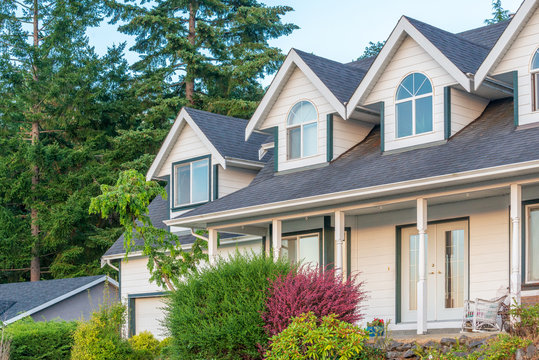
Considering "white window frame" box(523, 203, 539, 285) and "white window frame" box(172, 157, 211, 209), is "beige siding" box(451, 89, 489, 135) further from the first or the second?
"white window frame" box(172, 157, 211, 209)

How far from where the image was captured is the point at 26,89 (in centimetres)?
4250

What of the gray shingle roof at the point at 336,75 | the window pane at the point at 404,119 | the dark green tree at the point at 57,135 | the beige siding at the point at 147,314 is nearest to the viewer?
the window pane at the point at 404,119

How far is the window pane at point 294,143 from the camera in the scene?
806 inches

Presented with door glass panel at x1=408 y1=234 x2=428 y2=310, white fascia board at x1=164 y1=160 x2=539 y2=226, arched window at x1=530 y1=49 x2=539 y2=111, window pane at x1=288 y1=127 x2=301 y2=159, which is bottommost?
door glass panel at x1=408 y1=234 x2=428 y2=310

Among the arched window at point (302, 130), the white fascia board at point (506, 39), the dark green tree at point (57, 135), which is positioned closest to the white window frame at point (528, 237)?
the white fascia board at point (506, 39)

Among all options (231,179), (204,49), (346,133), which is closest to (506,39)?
(346,133)

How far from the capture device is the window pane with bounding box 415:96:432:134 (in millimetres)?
17812

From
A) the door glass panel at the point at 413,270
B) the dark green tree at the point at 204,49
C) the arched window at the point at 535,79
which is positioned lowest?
the door glass panel at the point at 413,270

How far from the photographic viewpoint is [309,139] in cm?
2020

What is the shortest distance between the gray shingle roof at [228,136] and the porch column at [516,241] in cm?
936

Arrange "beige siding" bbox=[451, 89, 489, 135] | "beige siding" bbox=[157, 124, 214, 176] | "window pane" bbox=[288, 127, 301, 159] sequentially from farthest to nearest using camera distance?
"beige siding" bbox=[157, 124, 214, 176] < "window pane" bbox=[288, 127, 301, 159] < "beige siding" bbox=[451, 89, 489, 135]

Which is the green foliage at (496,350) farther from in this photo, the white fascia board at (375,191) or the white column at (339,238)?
the white column at (339,238)

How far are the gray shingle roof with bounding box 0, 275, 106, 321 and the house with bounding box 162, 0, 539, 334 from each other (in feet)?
35.6

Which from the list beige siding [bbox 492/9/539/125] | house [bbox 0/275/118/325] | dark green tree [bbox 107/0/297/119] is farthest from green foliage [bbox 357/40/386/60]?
beige siding [bbox 492/9/539/125]
